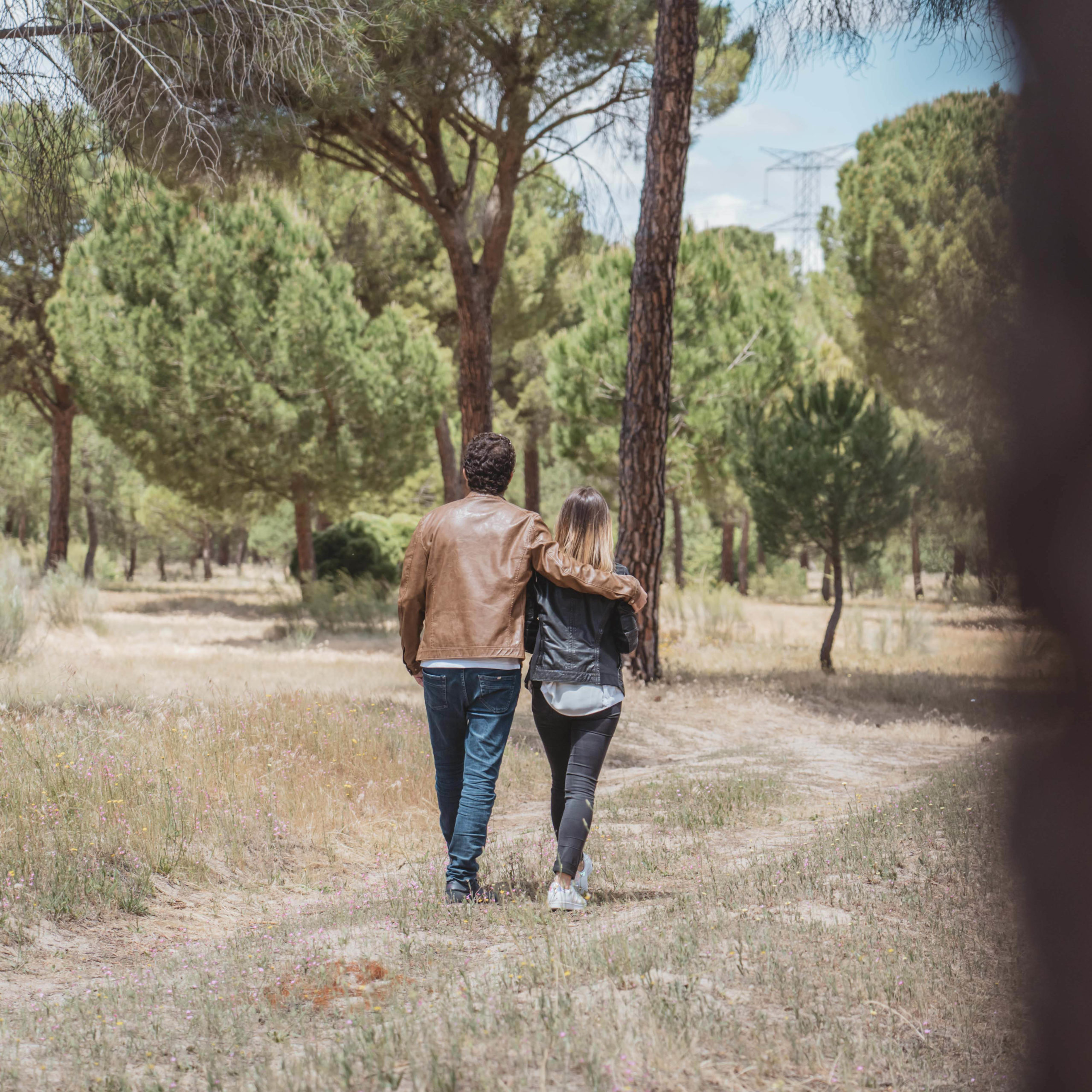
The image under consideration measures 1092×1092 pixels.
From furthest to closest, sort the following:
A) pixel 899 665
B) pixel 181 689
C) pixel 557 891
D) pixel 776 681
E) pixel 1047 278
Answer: pixel 899 665, pixel 776 681, pixel 181 689, pixel 557 891, pixel 1047 278

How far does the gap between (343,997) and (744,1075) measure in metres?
1.32

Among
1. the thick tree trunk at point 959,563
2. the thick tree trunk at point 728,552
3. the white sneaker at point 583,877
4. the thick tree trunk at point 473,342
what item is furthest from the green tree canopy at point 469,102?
the thick tree trunk at point 728,552

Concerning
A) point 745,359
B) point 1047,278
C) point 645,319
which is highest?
point 745,359

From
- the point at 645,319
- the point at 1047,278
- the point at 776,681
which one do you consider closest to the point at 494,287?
the point at 645,319

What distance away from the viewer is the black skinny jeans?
401cm

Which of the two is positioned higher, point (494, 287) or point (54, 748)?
point (494, 287)

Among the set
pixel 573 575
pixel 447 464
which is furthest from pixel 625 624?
pixel 447 464

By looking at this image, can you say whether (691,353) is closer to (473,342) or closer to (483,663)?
(473,342)

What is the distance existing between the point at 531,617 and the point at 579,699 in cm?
39

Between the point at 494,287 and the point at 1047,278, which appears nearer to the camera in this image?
the point at 1047,278

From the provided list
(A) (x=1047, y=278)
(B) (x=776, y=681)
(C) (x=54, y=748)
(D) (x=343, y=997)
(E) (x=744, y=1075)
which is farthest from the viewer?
(B) (x=776, y=681)

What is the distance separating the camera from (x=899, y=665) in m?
13.6

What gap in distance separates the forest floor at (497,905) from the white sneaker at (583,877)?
140 mm

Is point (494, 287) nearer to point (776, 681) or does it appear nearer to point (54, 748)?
point (776, 681)
